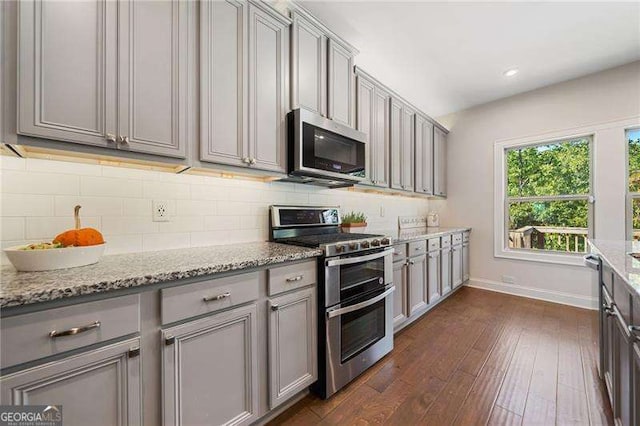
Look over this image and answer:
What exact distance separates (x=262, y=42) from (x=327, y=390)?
88.5 inches

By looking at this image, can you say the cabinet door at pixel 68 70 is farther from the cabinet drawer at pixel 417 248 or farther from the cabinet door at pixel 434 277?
the cabinet door at pixel 434 277

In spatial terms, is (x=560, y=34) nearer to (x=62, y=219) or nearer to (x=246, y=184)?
(x=246, y=184)

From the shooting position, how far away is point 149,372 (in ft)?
3.28

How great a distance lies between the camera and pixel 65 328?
32.0 inches

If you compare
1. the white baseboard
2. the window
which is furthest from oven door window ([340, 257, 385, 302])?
the window

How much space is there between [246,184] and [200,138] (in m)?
0.57

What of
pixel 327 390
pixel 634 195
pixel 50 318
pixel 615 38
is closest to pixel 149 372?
pixel 50 318

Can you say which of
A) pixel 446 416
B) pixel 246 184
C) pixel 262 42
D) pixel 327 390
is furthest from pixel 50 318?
pixel 446 416

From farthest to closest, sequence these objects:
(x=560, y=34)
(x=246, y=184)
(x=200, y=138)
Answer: (x=560, y=34), (x=246, y=184), (x=200, y=138)

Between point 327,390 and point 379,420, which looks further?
point 327,390

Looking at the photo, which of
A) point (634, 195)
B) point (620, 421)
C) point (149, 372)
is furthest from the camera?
point (634, 195)

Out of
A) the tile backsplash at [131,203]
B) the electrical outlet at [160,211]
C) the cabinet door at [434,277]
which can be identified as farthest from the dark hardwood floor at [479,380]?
the electrical outlet at [160,211]

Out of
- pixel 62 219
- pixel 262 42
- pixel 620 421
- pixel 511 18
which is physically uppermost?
pixel 511 18

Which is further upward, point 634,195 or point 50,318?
point 634,195
